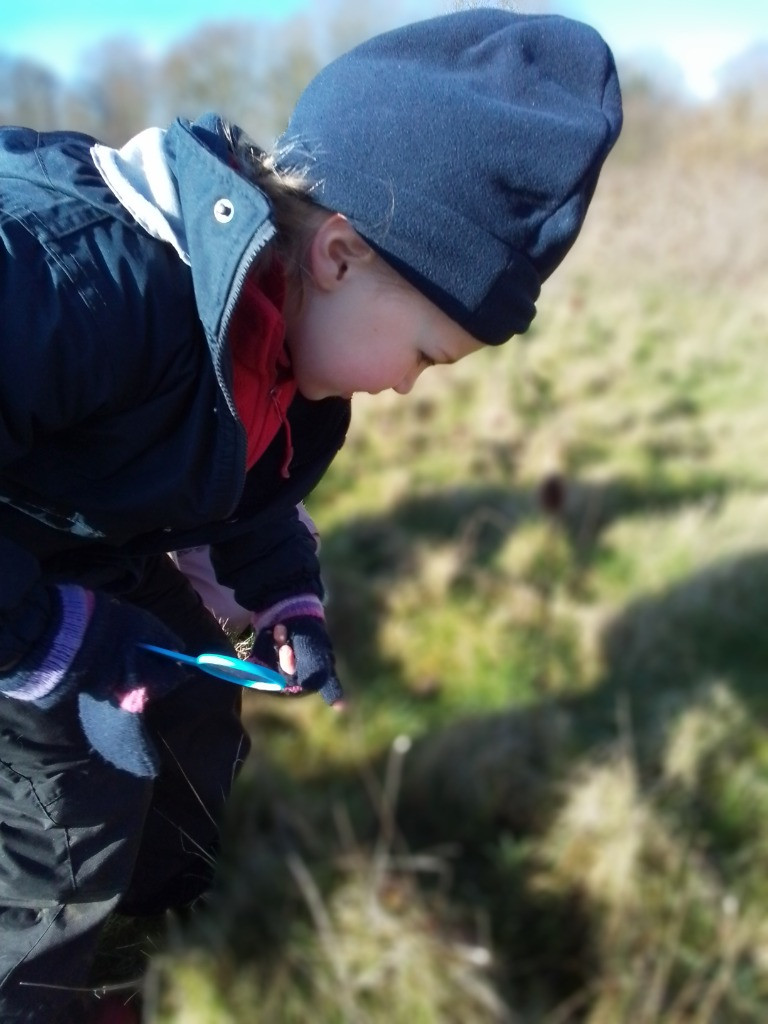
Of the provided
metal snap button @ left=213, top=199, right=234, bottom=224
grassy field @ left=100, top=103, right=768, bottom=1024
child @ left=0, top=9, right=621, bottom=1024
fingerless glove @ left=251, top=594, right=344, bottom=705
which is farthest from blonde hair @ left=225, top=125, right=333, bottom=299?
grassy field @ left=100, top=103, right=768, bottom=1024

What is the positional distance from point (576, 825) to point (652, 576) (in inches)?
80.7

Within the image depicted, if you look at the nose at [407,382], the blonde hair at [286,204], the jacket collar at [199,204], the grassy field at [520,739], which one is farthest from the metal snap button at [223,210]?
the grassy field at [520,739]

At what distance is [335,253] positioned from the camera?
130cm

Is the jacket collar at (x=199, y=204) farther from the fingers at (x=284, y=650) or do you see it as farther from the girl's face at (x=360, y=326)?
the fingers at (x=284, y=650)

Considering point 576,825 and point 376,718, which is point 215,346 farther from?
point 376,718

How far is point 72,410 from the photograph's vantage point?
3.54ft

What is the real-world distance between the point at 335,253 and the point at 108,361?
0.36 m

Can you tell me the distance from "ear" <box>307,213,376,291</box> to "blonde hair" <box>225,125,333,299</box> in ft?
0.04

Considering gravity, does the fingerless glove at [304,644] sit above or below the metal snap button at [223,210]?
below

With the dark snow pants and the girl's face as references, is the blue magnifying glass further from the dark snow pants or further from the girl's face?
the girl's face

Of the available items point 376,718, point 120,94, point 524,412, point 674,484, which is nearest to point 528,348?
point 524,412

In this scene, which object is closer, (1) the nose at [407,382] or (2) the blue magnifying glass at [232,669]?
(2) the blue magnifying glass at [232,669]

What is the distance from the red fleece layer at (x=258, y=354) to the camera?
1.20 meters

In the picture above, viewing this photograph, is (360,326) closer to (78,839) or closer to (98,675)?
(98,675)
